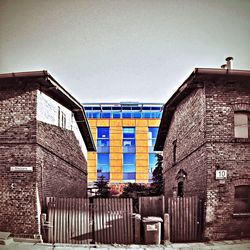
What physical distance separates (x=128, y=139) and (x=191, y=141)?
15970 mm

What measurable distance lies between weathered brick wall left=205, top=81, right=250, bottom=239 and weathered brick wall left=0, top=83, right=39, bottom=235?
4.56 meters

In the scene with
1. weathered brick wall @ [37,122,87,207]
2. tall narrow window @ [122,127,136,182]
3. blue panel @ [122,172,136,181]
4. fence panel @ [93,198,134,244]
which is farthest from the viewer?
tall narrow window @ [122,127,136,182]

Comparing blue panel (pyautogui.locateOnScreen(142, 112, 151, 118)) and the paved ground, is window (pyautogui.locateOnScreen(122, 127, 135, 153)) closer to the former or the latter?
blue panel (pyautogui.locateOnScreen(142, 112, 151, 118))

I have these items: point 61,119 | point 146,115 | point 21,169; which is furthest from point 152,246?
point 146,115

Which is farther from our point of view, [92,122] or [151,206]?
[92,122]

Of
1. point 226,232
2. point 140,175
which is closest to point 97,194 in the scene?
point 140,175

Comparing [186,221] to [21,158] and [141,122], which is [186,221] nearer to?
[21,158]

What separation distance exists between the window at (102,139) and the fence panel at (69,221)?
16.7m

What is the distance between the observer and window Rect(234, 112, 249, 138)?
7012mm

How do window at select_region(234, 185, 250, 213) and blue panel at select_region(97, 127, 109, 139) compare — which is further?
blue panel at select_region(97, 127, 109, 139)

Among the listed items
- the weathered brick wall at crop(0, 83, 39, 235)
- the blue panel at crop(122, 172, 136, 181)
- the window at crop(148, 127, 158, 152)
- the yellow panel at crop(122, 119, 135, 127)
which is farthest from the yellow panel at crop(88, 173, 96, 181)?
the weathered brick wall at crop(0, 83, 39, 235)

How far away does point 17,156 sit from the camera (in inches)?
270

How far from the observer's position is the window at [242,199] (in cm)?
677

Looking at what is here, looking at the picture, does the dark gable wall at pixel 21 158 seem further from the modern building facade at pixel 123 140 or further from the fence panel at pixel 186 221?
the modern building facade at pixel 123 140
